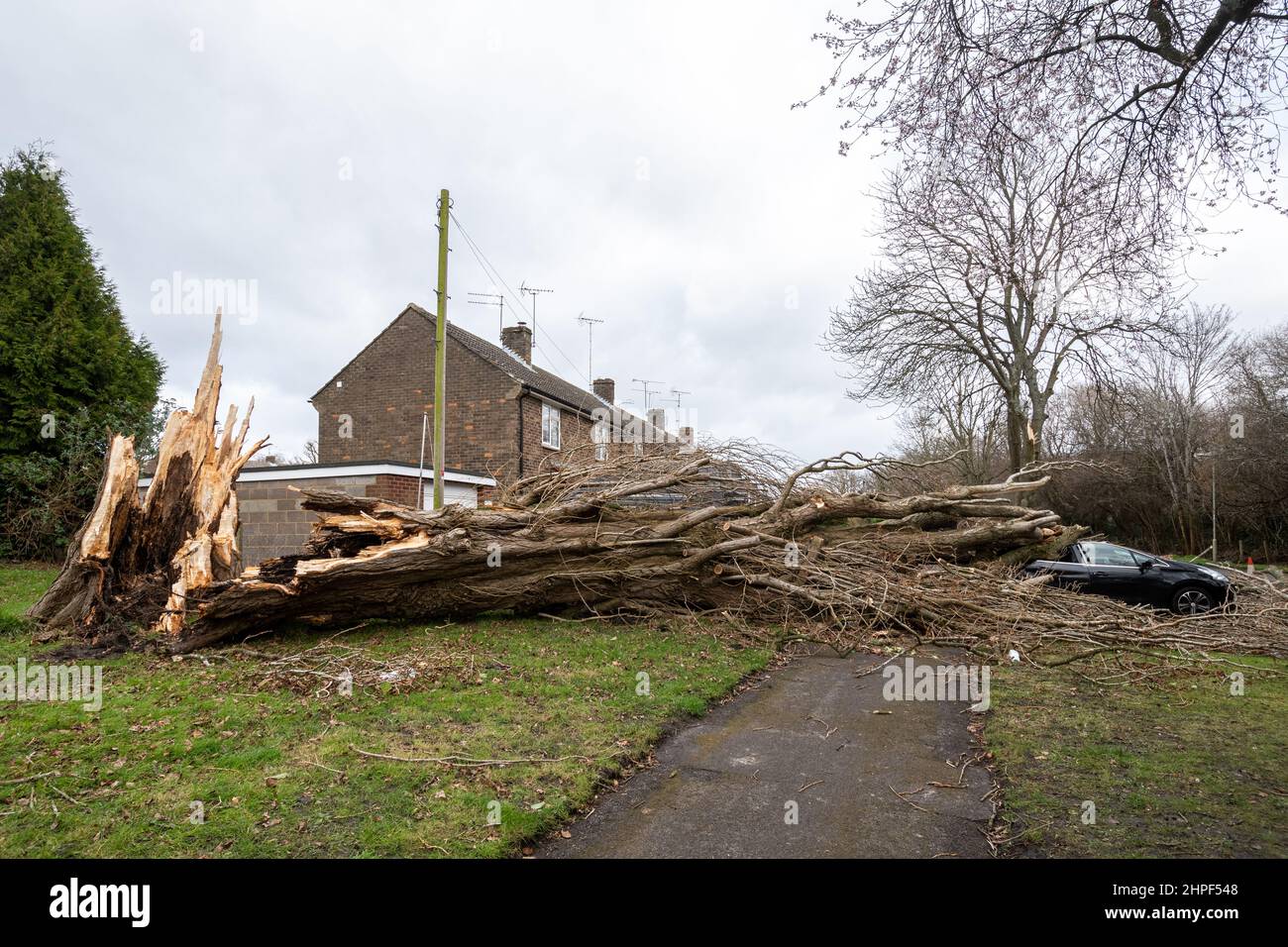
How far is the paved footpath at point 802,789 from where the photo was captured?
3.60 m

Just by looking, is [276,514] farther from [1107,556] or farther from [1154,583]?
[1154,583]

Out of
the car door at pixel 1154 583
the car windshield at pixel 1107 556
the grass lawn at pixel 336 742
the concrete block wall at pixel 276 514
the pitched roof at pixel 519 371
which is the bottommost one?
the grass lawn at pixel 336 742

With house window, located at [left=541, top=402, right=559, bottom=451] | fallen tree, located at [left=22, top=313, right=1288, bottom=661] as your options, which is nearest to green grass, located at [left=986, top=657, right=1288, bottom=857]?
fallen tree, located at [left=22, top=313, right=1288, bottom=661]

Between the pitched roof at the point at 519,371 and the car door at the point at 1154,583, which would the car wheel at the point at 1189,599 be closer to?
the car door at the point at 1154,583

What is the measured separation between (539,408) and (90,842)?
20.3 m

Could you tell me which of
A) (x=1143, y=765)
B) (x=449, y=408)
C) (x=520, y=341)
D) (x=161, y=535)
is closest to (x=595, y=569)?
(x=161, y=535)

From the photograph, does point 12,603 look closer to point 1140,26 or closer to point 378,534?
point 378,534

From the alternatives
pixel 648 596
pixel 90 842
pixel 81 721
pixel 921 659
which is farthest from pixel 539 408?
pixel 90 842

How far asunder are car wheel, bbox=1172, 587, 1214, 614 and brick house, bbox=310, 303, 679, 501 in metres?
13.0

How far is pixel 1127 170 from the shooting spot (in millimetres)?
5688

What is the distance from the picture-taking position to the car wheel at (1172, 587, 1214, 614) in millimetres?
11463

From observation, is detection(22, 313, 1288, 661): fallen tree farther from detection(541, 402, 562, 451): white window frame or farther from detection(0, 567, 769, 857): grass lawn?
detection(541, 402, 562, 451): white window frame

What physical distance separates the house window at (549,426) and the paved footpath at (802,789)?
58.9 feet

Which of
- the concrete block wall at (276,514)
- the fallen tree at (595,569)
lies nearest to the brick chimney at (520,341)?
the concrete block wall at (276,514)
